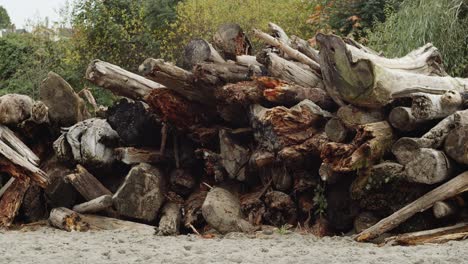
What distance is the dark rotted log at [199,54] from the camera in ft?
29.1

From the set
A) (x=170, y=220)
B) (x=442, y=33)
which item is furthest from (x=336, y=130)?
(x=442, y=33)

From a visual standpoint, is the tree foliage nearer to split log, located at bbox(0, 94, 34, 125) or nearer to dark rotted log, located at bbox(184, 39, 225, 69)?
dark rotted log, located at bbox(184, 39, 225, 69)

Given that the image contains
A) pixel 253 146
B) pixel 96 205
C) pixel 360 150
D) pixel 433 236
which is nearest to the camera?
pixel 433 236

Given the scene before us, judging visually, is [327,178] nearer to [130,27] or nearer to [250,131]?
[250,131]

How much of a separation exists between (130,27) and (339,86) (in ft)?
46.6

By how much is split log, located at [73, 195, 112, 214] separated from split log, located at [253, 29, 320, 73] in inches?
106

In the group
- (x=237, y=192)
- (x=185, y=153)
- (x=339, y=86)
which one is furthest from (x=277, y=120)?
(x=185, y=153)

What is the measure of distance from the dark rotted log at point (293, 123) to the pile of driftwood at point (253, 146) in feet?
0.04

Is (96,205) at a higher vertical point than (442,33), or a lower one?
lower

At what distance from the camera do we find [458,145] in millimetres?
6824

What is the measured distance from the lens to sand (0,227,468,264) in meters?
5.58

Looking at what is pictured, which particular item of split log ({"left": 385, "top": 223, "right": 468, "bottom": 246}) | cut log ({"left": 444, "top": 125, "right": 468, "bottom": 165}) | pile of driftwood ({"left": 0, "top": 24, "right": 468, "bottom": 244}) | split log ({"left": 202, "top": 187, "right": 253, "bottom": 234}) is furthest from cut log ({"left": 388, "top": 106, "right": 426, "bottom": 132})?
A: split log ({"left": 202, "top": 187, "right": 253, "bottom": 234})

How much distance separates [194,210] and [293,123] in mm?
1823

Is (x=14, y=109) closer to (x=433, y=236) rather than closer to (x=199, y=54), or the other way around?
(x=199, y=54)
